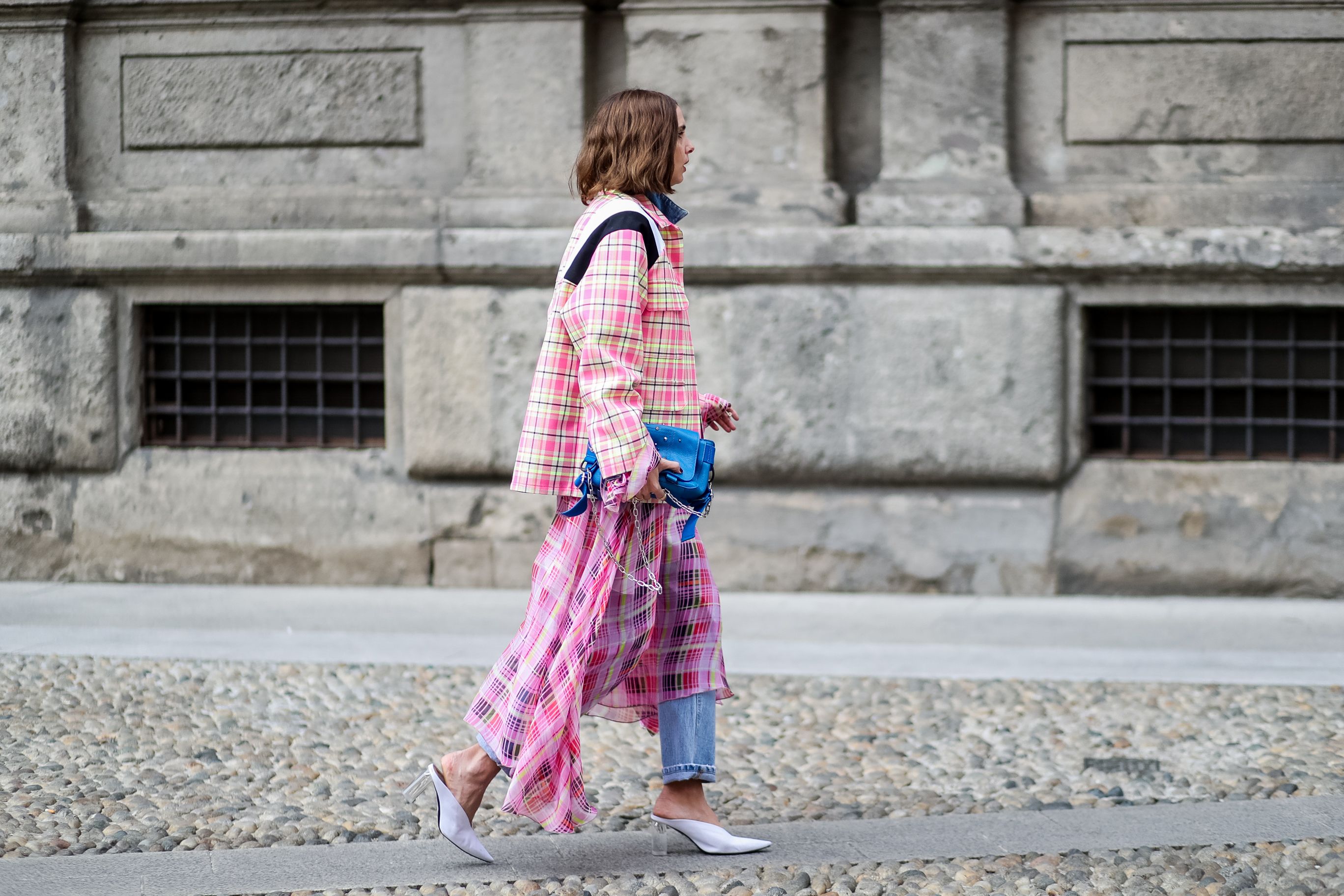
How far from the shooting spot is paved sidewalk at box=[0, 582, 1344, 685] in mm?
5219

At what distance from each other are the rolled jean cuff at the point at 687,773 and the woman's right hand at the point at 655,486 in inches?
24.2

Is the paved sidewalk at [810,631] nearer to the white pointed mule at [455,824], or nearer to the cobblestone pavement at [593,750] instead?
the cobblestone pavement at [593,750]

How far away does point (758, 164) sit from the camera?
6660mm

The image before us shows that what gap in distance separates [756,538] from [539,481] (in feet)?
11.8

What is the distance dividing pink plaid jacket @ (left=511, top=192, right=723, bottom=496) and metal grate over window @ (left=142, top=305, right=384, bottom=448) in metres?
3.99

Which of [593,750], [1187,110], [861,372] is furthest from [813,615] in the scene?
[1187,110]

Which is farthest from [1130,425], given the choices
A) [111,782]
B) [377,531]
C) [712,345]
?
[111,782]

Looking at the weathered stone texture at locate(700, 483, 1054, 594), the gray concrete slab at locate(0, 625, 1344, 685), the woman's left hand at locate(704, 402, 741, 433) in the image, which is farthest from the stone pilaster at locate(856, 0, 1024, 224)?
the woman's left hand at locate(704, 402, 741, 433)

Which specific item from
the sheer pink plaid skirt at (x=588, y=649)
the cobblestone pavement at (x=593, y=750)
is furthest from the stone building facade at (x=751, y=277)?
the sheer pink plaid skirt at (x=588, y=649)

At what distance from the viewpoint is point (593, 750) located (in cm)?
418

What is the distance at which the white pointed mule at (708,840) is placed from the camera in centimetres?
325

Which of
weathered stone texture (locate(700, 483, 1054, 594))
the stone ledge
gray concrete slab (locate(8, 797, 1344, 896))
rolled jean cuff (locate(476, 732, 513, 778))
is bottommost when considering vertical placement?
gray concrete slab (locate(8, 797, 1344, 896))

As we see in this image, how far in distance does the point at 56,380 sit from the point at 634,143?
15.8ft

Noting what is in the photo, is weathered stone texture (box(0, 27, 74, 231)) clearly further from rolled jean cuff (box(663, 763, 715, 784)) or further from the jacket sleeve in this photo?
rolled jean cuff (box(663, 763, 715, 784))
